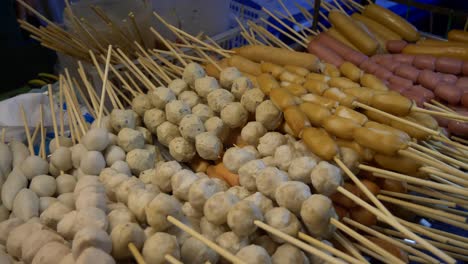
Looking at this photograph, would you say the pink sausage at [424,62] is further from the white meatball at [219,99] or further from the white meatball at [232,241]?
the white meatball at [232,241]

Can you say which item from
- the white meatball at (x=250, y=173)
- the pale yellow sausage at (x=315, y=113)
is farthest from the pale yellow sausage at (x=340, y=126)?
the white meatball at (x=250, y=173)

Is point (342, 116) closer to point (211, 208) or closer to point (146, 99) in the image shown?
point (211, 208)

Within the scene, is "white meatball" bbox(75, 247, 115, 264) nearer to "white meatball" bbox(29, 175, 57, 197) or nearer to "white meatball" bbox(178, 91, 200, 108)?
"white meatball" bbox(29, 175, 57, 197)

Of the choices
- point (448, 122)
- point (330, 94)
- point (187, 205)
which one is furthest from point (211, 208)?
point (448, 122)

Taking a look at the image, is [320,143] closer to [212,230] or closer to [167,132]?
[212,230]

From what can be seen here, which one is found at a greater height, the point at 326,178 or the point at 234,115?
the point at 234,115

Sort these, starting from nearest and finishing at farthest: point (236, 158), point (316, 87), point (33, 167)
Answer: point (236, 158) < point (33, 167) < point (316, 87)

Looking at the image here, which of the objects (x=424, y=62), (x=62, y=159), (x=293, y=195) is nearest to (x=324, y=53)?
(x=424, y=62)
